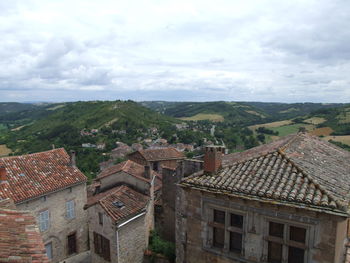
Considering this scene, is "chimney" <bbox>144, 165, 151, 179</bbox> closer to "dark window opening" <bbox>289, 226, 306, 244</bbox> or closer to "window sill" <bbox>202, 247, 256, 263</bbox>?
"window sill" <bbox>202, 247, 256, 263</bbox>

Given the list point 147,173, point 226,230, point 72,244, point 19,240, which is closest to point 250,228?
point 226,230

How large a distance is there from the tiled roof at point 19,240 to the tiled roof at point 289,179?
572cm

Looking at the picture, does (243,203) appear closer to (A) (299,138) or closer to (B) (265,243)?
(B) (265,243)

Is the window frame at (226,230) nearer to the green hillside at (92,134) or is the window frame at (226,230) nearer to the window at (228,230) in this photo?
the window at (228,230)

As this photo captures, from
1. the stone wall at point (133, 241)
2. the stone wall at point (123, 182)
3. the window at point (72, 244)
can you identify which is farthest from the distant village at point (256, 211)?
the window at point (72, 244)

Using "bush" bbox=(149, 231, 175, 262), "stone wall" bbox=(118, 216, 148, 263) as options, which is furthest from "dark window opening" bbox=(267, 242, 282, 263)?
"stone wall" bbox=(118, 216, 148, 263)

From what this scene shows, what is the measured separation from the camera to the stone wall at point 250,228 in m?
7.96

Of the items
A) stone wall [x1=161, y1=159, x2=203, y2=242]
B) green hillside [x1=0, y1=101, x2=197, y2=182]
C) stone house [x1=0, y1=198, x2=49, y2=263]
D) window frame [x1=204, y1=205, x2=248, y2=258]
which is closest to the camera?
stone house [x1=0, y1=198, x2=49, y2=263]

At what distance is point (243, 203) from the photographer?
9242mm

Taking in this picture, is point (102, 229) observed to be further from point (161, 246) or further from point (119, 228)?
point (161, 246)

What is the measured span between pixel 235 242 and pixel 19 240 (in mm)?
7398

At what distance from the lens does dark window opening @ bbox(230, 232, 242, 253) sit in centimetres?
980

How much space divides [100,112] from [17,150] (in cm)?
5085

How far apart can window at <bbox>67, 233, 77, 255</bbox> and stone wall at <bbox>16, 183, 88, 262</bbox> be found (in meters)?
0.29
